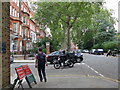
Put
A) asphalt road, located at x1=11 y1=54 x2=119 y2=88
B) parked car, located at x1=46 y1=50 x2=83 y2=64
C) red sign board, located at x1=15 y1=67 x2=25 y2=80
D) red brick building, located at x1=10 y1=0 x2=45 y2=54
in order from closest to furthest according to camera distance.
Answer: red sign board, located at x1=15 y1=67 x2=25 y2=80, asphalt road, located at x1=11 y1=54 x2=119 y2=88, parked car, located at x1=46 y1=50 x2=83 y2=64, red brick building, located at x1=10 y1=0 x2=45 y2=54

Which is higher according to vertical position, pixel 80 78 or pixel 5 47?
pixel 5 47

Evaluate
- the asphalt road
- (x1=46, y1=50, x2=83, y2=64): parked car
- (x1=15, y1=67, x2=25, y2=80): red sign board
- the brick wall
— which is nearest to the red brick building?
(x1=46, y1=50, x2=83, y2=64): parked car

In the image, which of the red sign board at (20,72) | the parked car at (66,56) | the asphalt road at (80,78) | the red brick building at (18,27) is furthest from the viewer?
the red brick building at (18,27)

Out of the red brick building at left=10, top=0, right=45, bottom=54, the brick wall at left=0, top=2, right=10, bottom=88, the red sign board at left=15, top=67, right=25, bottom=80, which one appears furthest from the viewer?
the red brick building at left=10, top=0, right=45, bottom=54

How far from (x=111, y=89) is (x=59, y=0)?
1079 centimetres

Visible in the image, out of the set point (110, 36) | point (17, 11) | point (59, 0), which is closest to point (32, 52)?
point (17, 11)

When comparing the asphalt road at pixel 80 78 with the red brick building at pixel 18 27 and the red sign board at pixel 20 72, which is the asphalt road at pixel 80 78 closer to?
the red sign board at pixel 20 72

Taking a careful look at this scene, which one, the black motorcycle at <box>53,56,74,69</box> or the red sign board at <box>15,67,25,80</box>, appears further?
the black motorcycle at <box>53,56,74,69</box>

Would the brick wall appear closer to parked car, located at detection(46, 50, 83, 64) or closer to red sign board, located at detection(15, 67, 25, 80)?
red sign board, located at detection(15, 67, 25, 80)

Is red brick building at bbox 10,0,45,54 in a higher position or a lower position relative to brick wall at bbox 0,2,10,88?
higher

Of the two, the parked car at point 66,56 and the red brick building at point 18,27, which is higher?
the red brick building at point 18,27

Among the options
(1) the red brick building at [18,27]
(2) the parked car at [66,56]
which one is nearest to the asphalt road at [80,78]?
(2) the parked car at [66,56]

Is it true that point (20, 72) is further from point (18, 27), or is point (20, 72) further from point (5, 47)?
point (18, 27)

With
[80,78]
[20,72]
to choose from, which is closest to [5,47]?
[20,72]
